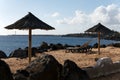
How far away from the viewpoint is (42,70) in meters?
7.36

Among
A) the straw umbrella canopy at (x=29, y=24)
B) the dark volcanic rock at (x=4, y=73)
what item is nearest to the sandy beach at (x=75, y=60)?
the straw umbrella canopy at (x=29, y=24)

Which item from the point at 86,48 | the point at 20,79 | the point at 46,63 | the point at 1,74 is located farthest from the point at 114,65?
the point at 86,48

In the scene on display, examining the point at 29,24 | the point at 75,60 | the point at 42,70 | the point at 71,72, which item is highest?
the point at 29,24

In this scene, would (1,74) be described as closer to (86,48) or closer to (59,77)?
(59,77)

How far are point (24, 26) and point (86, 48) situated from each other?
10.8 meters

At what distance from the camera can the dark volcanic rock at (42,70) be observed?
733 centimetres

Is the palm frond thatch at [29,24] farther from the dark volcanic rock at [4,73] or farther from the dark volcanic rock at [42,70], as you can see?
the dark volcanic rock at [4,73]

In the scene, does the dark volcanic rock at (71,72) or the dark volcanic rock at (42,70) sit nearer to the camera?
the dark volcanic rock at (42,70)

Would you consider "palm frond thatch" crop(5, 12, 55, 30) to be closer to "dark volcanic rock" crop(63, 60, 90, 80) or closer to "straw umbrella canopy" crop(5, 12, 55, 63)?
"straw umbrella canopy" crop(5, 12, 55, 63)

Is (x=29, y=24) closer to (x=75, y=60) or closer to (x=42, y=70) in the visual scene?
(x=75, y=60)

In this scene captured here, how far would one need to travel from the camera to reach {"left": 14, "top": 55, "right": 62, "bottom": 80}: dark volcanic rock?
7328mm

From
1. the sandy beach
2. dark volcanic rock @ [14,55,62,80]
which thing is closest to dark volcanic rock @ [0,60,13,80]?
dark volcanic rock @ [14,55,62,80]

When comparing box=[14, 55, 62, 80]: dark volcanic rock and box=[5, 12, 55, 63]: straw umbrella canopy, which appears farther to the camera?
box=[5, 12, 55, 63]: straw umbrella canopy

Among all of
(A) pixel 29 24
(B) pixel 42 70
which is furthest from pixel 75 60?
(B) pixel 42 70
